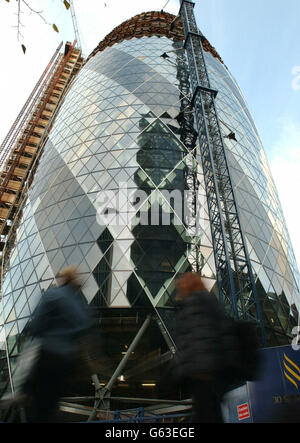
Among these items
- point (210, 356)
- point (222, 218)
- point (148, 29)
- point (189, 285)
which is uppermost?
point (148, 29)

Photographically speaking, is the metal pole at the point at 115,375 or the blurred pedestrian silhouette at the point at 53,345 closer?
the blurred pedestrian silhouette at the point at 53,345

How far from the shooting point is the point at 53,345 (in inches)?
89.4

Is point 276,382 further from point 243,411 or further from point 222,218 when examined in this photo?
point 222,218

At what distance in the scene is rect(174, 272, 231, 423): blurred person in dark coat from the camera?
2070 mm

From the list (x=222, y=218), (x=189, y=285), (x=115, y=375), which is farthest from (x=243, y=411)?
(x=222, y=218)

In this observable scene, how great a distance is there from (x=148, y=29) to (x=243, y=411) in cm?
3270

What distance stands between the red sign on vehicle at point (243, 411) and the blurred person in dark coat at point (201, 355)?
5412 mm

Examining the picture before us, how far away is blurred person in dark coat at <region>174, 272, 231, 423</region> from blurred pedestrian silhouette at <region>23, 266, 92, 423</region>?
840mm

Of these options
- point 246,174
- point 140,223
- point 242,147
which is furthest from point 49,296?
point 242,147

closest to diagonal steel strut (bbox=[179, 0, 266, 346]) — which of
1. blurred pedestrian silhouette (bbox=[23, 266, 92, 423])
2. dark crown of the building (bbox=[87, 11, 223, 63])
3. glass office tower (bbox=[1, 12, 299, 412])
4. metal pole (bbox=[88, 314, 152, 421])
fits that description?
glass office tower (bbox=[1, 12, 299, 412])

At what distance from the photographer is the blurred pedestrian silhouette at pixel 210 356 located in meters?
2.08

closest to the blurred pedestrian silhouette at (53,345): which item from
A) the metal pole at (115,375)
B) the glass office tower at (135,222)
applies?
the glass office tower at (135,222)

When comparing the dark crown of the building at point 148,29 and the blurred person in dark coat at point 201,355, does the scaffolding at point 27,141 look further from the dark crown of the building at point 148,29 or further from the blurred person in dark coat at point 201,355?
the blurred person in dark coat at point 201,355

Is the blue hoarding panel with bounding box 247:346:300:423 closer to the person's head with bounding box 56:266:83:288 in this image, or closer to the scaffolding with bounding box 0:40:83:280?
the person's head with bounding box 56:266:83:288
